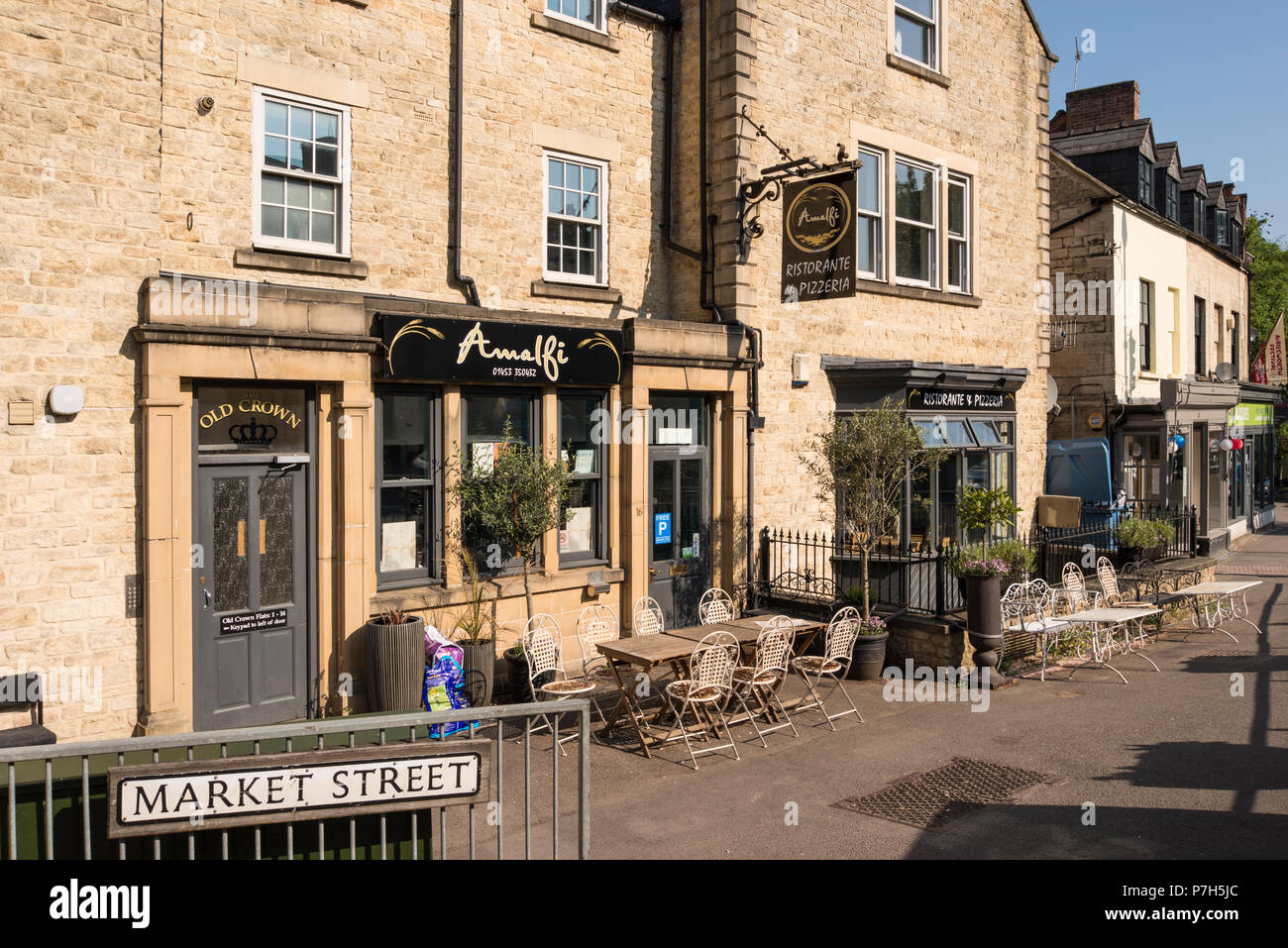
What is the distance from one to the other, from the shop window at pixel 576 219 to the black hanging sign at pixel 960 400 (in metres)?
5.46

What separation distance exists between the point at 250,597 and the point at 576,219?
635 centimetres

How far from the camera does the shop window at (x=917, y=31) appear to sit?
53.5ft

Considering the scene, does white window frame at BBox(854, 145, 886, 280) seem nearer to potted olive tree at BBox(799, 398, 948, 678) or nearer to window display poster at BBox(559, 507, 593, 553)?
potted olive tree at BBox(799, 398, 948, 678)

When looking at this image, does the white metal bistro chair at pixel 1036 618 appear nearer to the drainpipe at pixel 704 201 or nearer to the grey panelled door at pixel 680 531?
the grey panelled door at pixel 680 531

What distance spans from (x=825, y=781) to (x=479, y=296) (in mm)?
6890

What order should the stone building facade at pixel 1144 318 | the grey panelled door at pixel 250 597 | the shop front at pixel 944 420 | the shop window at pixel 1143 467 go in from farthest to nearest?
the shop window at pixel 1143 467, the stone building facade at pixel 1144 318, the shop front at pixel 944 420, the grey panelled door at pixel 250 597

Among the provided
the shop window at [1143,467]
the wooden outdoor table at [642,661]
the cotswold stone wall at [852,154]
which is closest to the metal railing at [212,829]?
the wooden outdoor table at [642,661]

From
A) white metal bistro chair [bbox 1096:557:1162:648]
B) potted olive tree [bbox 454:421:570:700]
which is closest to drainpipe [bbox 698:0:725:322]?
potted olive tree [bbox 454:421:570:700]

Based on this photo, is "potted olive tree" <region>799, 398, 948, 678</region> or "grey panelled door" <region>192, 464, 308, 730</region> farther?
"potted olive tree" <region>799, 398, 948, 678</region>

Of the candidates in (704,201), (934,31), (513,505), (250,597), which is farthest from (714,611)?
(934,31)

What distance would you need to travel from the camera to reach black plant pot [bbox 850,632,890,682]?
12.3 m

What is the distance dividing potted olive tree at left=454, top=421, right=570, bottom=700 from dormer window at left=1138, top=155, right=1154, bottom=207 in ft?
65.6

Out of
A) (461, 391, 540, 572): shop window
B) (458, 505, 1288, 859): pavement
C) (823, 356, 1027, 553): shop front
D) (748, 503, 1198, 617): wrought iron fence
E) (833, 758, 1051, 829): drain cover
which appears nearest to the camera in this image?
(458, 505, 1288, 859): pavement
